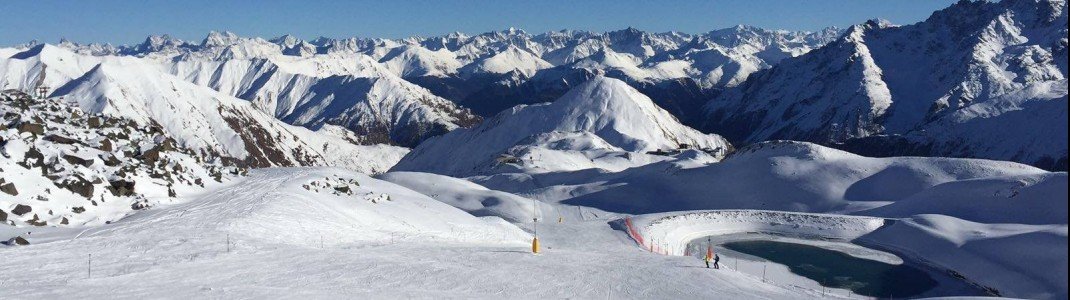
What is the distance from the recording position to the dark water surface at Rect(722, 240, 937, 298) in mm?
53375

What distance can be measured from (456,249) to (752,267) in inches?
1206

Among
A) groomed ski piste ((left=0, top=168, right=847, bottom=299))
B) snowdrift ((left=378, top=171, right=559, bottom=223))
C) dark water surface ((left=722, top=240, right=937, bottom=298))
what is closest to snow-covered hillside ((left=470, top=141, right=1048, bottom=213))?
snowdrift ((left=378, top=171, right=559, bottom=223))

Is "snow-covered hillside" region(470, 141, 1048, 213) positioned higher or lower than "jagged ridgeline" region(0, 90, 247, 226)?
higher

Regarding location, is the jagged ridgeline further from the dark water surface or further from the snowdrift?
the dark water surface

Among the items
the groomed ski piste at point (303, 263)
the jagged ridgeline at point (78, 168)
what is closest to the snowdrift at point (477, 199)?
the jagged ridgeline at point (78, 168)

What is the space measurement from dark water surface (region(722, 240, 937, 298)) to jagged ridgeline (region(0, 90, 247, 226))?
46867 millimetres

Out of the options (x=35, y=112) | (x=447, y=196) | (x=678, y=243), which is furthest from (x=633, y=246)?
(x=35, y=112)

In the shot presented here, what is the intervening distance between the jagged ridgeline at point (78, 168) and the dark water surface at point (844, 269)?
46.9m

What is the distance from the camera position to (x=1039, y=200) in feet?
243

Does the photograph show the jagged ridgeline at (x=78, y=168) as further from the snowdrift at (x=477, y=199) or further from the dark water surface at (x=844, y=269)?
the dark water surface at (x=844, y=269)

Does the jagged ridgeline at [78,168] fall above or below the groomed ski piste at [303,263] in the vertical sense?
above

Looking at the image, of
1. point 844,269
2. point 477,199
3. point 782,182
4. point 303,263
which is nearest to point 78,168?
point 303,263

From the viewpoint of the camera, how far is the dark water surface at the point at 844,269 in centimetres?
5338

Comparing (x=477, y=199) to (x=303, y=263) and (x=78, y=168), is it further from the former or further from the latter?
(x=303, y=263)
